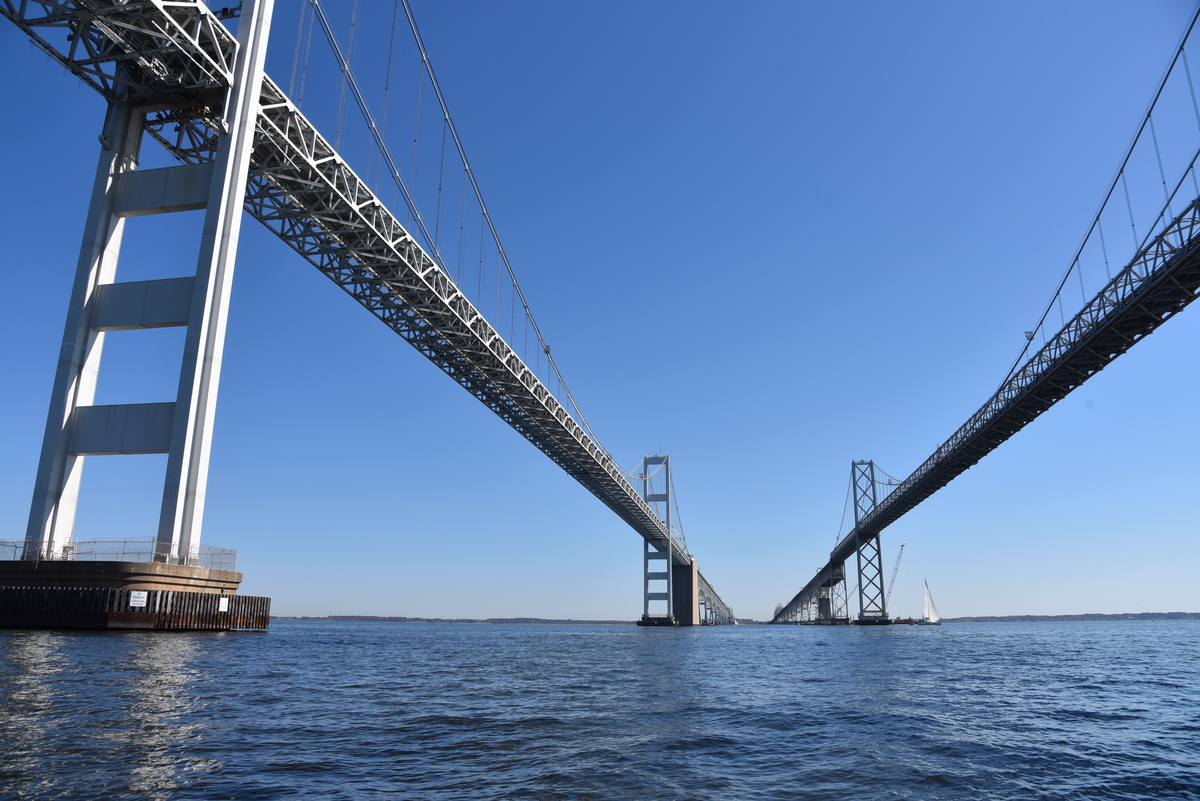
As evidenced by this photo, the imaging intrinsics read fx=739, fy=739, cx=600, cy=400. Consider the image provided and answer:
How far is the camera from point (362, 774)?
5.69 meters

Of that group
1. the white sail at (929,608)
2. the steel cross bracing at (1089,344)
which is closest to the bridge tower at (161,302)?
the steel cross bracing at (1089,344)

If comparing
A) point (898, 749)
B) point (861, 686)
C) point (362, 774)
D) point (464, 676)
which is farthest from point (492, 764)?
point (861, 686)

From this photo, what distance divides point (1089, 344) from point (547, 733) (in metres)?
25.2

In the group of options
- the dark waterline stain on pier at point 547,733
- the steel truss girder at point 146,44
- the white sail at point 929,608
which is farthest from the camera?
the white sail at point 929,608

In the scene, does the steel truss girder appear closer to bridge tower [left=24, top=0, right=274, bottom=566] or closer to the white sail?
bridge tower [left=24, top=0, right=274, bottom=566]

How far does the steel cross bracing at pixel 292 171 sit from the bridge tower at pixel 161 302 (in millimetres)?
165

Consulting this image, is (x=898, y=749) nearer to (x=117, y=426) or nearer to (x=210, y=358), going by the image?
(x=210, y=358)

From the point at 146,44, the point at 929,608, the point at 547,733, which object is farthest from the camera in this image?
the point at 929,608

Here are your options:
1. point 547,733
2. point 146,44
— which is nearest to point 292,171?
point 146,44

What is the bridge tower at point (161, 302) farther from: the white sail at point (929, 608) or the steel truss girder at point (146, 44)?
the white sail at point (929, 608)

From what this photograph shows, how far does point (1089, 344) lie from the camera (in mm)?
25328

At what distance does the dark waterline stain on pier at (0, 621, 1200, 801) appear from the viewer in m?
5.52

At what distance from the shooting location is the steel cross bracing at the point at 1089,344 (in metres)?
20.3

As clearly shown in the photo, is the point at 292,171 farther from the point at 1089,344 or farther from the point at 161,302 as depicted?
the point at 1089,344
